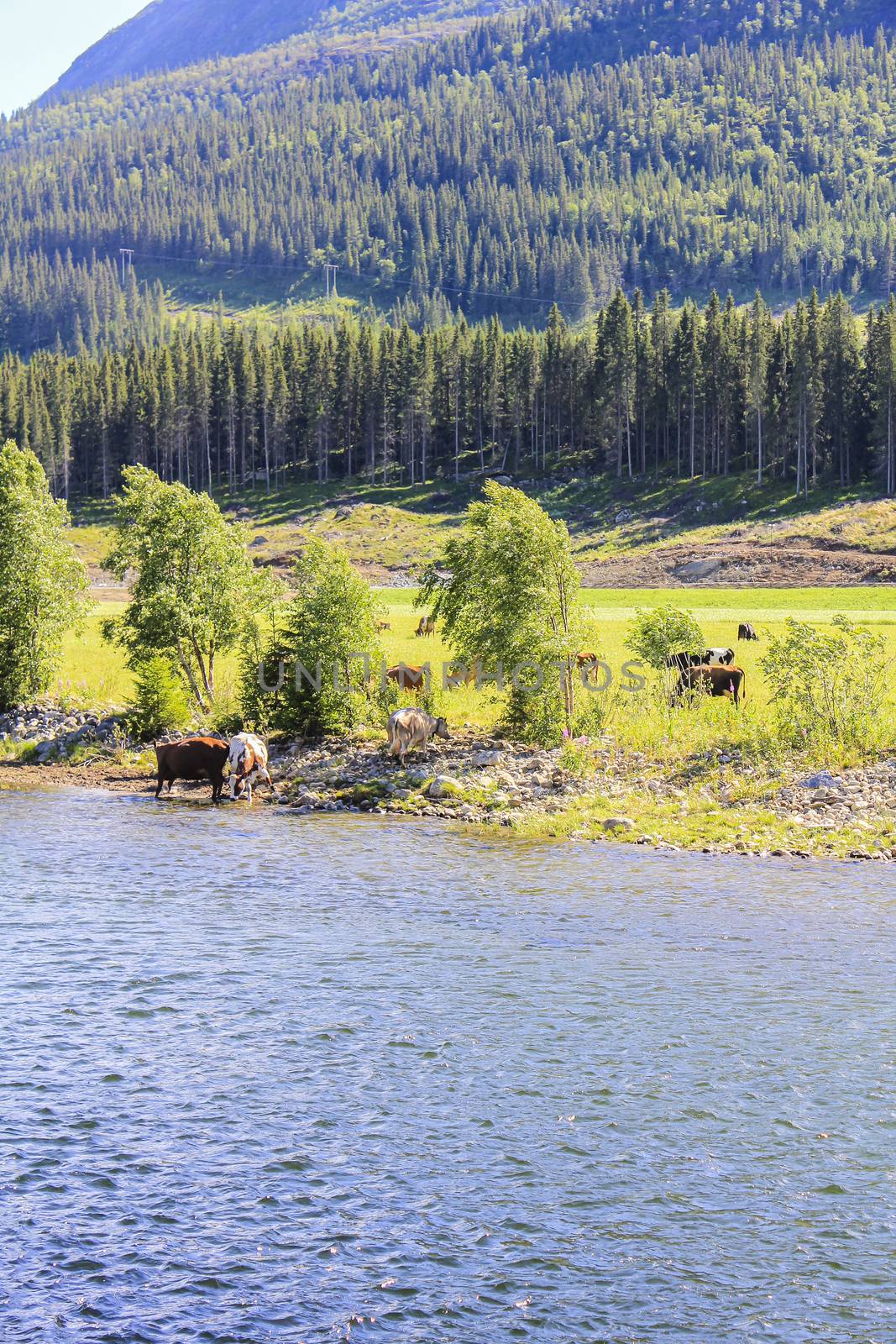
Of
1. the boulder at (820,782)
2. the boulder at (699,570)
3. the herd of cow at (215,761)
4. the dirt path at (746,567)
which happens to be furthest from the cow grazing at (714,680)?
the boulder at (699,570)

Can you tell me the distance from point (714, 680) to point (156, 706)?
59.6 feet

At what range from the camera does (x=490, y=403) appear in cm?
15650

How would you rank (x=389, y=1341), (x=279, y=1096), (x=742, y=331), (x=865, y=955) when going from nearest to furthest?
(x=389, y=1341)
(x=279, y=1096)
(x=865, y=955)
(x=742, y=331)

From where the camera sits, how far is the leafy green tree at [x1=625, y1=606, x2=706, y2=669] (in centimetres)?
4178

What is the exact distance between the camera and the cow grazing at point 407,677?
43.8 m

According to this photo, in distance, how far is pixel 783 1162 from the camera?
46.2ft

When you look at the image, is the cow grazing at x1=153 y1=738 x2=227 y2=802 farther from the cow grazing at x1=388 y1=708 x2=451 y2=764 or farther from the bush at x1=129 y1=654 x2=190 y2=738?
the bush at x1=129 y1=654 x2=190 y2=738

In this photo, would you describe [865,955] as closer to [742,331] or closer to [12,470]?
[12,470]

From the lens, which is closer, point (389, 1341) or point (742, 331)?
point (389, 1341)

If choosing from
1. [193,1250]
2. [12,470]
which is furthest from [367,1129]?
[12,470]

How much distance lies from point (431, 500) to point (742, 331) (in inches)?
1538

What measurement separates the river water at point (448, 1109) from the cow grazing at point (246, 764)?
10.1 metres

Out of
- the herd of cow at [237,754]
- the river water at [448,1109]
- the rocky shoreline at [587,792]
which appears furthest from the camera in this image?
the herd of cow at [237,754]

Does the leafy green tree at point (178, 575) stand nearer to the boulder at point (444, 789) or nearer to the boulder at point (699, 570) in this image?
the boulder at point (444, 789)
